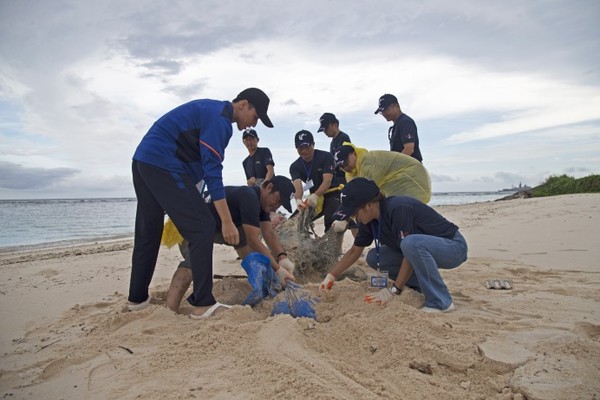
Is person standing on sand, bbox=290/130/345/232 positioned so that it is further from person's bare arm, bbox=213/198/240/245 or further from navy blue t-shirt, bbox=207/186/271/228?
person's bare arm, bbox=213/198/240/245

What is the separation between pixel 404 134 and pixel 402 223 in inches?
78.0

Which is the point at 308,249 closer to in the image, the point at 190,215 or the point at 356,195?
the point at 356,195

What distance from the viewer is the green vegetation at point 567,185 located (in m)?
15.3

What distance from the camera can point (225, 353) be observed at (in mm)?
2271

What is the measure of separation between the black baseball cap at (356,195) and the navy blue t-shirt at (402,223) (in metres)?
0.22

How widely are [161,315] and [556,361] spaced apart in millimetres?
2462

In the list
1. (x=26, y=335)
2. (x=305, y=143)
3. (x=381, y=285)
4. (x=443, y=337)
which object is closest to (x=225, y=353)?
(x=443, y=337)

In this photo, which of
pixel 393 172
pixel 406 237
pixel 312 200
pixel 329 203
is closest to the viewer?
pixel 406 237

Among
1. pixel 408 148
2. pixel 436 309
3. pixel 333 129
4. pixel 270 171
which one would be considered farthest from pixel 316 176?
pixel 436 309

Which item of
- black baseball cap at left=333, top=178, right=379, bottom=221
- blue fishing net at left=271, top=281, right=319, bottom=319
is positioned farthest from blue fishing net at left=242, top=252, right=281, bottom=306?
black baseball cap at left=333, top=178, right=379, bottom=221

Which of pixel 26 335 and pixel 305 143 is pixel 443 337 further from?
pixel 305 143

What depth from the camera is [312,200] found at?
5371mm

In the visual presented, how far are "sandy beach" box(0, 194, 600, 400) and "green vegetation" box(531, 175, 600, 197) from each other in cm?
1352

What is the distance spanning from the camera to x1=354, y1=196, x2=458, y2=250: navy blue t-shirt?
11.0ft
